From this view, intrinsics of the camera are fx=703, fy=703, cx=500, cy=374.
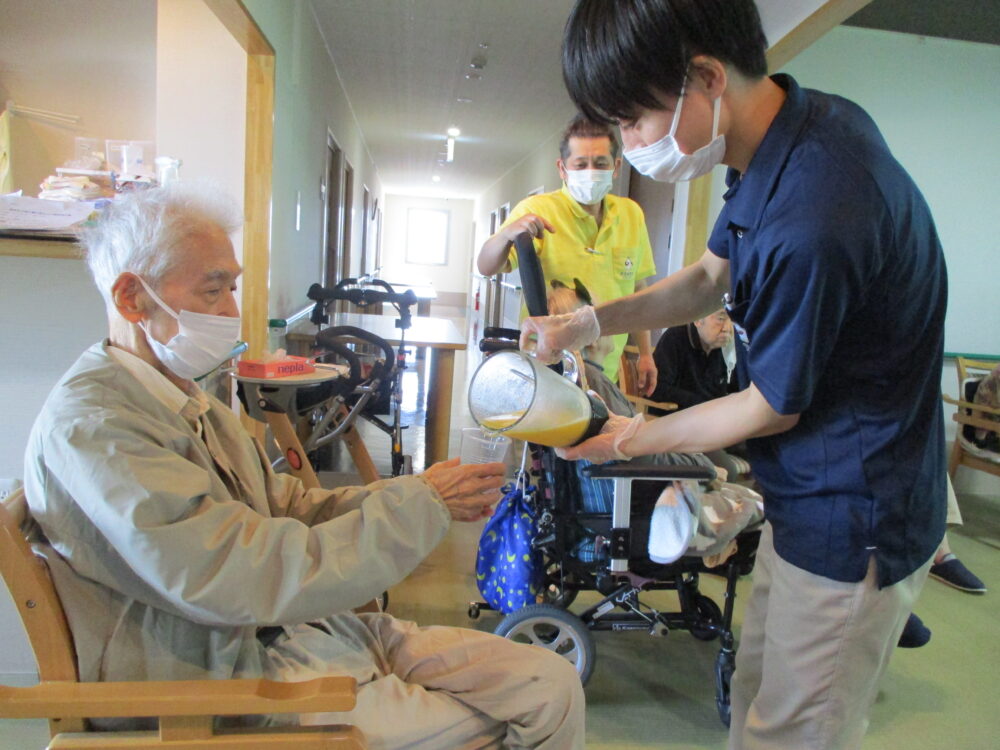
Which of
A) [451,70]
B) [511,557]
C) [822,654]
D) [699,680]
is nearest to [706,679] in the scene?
[699,680]

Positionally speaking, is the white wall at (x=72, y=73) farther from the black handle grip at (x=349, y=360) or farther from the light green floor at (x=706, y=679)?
the light green floor at (x=706, y=679)

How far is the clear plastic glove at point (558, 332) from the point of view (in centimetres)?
117

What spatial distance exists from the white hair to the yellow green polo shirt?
3.45 ft

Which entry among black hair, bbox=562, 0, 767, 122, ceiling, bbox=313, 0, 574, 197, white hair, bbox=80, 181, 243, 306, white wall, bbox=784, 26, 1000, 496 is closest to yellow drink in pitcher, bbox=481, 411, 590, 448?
black hair, bbox=562, 0, 767, 122

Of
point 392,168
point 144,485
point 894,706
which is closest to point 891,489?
point 144,485

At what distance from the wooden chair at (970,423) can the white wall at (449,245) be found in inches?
633

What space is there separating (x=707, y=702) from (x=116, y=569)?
1.69m

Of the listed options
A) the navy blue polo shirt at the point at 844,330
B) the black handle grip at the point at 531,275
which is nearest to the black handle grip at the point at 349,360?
the black handle grip at the point at 531,275

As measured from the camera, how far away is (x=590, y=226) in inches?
85.1

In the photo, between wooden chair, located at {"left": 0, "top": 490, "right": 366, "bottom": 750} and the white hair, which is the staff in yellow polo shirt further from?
wooden chair, located at {"left": 0, "top": 490, "right": 366, "bottom": 750}

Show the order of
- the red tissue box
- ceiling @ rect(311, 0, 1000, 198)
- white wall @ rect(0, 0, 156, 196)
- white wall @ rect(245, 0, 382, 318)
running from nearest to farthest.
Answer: the red tissue box, white wall @ rect(0, 0, 156, 196), white wall @ rect(245, 0, 382, 318), ceiling @ rect(311, 0, 1000, 198)

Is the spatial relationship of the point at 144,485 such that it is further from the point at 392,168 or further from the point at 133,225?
the point at 392,168

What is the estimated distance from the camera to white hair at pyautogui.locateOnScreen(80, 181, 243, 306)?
1077 millimetres

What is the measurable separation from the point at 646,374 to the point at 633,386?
354 mm
